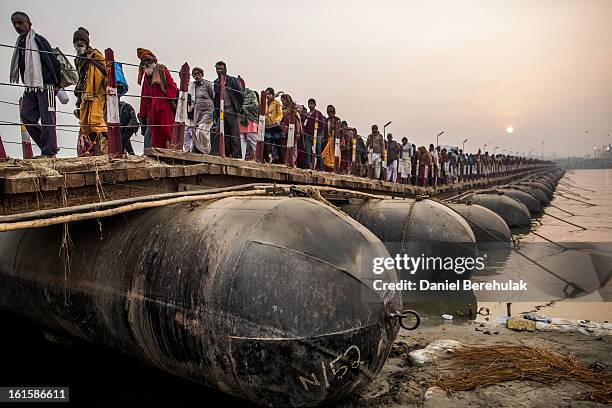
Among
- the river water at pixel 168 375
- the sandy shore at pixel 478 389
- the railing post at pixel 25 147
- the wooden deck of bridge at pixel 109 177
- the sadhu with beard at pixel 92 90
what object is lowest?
the river water at pixel 168 375

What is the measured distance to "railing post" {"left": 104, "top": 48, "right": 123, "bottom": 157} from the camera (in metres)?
5.68

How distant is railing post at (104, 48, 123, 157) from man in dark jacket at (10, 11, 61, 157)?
1.21m

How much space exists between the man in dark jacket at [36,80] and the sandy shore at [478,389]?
5.78 metres

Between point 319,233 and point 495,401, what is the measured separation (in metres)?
2.67

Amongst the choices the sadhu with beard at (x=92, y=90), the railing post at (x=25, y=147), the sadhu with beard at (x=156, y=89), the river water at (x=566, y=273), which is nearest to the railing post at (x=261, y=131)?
the sadhu with beard at (x=156, y=89)

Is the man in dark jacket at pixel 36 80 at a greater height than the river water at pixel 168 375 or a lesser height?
greater

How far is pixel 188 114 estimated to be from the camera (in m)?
8.66

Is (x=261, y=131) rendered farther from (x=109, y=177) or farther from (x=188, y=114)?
(x=109, y=177)

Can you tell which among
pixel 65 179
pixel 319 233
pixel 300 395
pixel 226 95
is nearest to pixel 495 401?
pixel 300 395

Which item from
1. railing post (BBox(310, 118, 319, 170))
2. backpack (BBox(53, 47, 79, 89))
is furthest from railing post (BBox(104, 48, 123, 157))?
railing post (BBox(310, 118, 319, 170))

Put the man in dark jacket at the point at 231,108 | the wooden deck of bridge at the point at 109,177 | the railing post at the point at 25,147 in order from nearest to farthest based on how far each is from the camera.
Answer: the wooden deck of bridge at the point at 109,177, the railing post at the point at 25,147, the man in dark jacket at the point at 231,108

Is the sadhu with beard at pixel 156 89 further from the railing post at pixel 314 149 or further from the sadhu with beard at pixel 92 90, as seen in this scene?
the railing post at pixel 314 149

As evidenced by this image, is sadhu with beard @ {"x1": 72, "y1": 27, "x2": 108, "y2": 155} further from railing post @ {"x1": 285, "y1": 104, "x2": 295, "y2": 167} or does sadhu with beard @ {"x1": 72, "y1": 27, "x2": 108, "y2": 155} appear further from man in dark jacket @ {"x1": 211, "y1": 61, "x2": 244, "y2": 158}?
railing post @ {"x1": 285, "y1": 104, "x2": 295, "y2": 167}

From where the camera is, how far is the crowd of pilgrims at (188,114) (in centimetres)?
634
